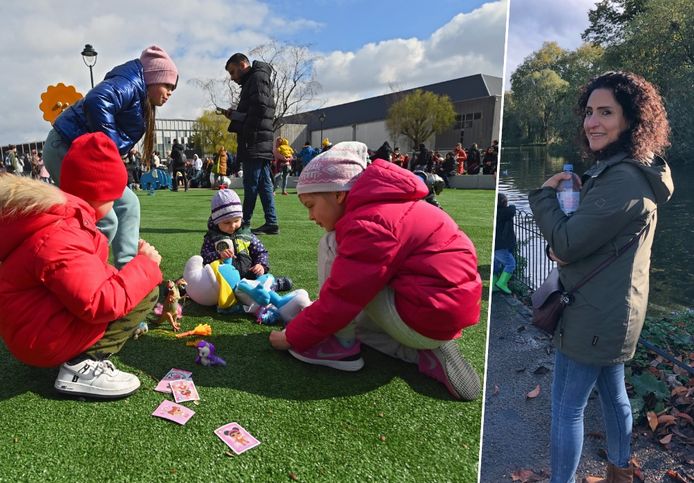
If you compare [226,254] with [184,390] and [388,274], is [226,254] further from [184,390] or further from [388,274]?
[388,274]

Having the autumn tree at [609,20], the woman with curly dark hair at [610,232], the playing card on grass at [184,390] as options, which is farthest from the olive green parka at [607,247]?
the playing card on grass at [184,390]

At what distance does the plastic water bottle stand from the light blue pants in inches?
87.1

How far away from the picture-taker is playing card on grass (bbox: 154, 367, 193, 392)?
194cm

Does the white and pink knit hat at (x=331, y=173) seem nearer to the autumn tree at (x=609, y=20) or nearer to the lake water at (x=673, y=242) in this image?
the lake water at (x=673, y=242)

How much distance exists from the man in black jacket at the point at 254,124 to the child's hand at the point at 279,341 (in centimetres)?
309

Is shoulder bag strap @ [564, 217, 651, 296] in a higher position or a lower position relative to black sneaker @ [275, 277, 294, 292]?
higher

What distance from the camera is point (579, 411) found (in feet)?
5.08

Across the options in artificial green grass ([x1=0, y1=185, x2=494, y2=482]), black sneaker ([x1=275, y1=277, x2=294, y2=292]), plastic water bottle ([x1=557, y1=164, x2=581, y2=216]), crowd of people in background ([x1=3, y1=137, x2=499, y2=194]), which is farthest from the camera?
crowd of people in background ([x1=3, y1=137, x2=499, y2=194])

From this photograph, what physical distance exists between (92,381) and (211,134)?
45.2 meters

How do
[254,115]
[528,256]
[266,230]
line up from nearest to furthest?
[528,256], [254,115], [266,230]

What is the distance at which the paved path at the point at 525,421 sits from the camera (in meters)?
1.63

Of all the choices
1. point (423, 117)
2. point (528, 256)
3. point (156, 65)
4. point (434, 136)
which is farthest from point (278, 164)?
point (434, 136)

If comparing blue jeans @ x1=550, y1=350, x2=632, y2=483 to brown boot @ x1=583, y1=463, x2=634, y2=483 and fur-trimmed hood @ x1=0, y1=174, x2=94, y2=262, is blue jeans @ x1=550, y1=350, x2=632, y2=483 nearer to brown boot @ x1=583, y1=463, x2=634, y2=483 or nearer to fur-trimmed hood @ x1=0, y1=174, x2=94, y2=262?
brown boot @ x1=583, y1=463, x2=634, y2=483

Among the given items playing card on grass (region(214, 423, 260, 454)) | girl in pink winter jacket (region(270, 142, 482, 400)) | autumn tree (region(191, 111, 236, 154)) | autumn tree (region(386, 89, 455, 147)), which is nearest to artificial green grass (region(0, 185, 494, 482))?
playing card on grass (region(214, 423, 260, 454))
